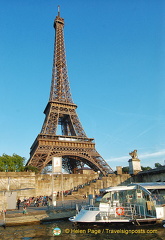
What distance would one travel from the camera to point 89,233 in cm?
1196

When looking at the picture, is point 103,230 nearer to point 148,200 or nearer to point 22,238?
point 148,200

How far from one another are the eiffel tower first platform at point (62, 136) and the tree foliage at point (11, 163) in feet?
13.7

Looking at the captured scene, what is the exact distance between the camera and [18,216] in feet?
51.2

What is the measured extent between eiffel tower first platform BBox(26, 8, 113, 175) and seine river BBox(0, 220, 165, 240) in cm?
2557

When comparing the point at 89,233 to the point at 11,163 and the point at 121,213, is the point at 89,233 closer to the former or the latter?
the point at 121,213

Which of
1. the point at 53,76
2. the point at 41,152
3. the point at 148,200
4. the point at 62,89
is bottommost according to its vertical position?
the point at 148,200

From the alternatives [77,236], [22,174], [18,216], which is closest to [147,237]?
[77,236]

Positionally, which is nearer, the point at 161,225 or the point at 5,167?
the point at 161,225

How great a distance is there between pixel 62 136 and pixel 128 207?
1349 inches

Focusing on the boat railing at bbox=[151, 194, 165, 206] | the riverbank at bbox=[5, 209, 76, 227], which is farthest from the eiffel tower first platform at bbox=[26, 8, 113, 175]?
the boat railing at bbox=[151, 194, 165, 206]

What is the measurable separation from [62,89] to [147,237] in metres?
51.1

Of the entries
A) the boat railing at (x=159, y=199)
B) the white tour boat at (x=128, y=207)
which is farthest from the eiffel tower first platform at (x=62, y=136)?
the boat railing at (x=159, y=199)

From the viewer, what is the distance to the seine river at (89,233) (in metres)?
11.0

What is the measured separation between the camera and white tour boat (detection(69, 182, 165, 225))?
42.0ft
